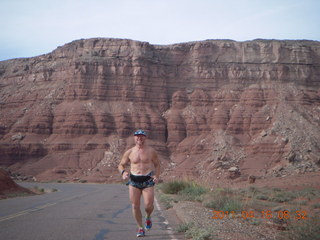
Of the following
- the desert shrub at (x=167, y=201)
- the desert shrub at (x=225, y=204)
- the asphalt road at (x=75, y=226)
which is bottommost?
the desert shrub at (x=167, y=201)

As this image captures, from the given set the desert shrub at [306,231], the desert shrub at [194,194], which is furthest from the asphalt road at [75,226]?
the desert shrub at [194,194]

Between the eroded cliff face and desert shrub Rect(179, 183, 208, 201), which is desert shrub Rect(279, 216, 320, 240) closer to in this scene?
desert shrub Rect(179, 183, 208, 201)

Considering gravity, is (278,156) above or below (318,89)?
below

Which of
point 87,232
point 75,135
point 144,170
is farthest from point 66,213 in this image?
point 75,135

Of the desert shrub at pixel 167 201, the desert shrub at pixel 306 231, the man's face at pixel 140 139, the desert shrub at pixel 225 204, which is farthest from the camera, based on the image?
the desert shrub at pixel 167 201

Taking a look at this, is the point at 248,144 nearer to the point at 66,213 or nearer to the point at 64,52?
the point at 64,52

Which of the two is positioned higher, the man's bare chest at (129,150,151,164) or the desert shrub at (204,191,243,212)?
the man's bare chest at (129,150,151,164)

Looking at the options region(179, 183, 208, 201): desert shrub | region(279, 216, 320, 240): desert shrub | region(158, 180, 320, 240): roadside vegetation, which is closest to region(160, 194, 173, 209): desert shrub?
region(158, 180, 320, 240): roadside vegetation

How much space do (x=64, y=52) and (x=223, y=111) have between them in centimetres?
3523

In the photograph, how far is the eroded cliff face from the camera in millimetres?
63438

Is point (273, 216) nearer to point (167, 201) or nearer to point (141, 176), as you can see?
point (141, 176)

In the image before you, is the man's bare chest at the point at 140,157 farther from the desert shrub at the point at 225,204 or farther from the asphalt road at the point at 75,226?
the desert shrub at the point at 225,204

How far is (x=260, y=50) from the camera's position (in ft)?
260

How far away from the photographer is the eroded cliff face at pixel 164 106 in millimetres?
63438
